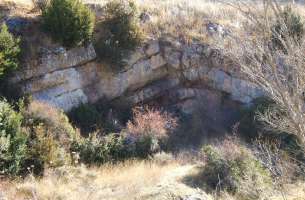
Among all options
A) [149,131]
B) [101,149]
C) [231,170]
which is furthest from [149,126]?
[231,170]

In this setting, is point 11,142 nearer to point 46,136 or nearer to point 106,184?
point 46,136

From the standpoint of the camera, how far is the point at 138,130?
48.5ft

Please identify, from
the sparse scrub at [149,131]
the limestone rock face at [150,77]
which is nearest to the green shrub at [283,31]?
the sparse scrub at [149,131]

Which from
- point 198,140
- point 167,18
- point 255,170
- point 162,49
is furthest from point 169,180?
point 167,18

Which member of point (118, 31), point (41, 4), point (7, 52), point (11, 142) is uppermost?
point (41, 4)

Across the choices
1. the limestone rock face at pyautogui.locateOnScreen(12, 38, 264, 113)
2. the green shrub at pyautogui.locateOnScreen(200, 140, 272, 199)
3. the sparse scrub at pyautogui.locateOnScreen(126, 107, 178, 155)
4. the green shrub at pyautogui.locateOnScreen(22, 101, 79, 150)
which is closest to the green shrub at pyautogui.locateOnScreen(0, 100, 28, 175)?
the green shrub at pyautogui.locateOnScreen(22, 101, 79, 150)

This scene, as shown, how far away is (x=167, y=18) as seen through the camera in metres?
19.5

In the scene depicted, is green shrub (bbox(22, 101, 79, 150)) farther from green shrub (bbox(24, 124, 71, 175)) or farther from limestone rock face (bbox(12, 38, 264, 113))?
limestone rock face (bbox(12, 38, 264, 113))

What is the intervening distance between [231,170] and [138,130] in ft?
12.0

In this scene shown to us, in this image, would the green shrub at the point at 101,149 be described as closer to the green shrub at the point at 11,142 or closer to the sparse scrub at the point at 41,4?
the green shrub at the point at 11,142

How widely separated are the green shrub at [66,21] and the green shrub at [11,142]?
3.86 metres

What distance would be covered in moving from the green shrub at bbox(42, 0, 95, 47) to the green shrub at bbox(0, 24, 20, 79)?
1.52 meters

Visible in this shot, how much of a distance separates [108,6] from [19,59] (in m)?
4.48

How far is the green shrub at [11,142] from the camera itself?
1137cm
